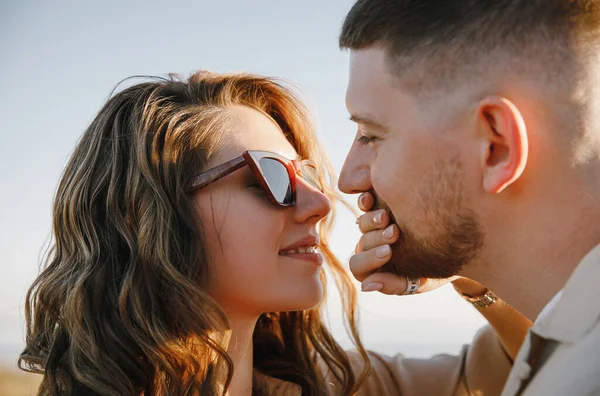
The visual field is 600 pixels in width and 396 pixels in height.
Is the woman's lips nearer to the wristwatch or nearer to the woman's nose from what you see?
the woman's nose

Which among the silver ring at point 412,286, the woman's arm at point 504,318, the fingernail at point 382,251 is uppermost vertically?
the fingernail at point 382,251

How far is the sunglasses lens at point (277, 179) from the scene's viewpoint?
370cm

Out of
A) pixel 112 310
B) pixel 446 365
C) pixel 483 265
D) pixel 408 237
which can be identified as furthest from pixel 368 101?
pixel 446 365

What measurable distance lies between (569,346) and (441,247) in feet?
2.76

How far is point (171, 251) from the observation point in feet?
11.8

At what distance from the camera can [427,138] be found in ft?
9.38

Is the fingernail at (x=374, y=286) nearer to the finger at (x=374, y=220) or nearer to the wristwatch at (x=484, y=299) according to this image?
the finger at (x=374, y=220)

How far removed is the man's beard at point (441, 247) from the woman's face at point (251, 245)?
55 cm

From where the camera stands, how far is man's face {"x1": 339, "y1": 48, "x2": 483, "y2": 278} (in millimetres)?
2826

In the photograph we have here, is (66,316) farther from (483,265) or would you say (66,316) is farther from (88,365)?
(483,265)

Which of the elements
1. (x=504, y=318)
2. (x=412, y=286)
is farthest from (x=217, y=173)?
(x=504, y=318)

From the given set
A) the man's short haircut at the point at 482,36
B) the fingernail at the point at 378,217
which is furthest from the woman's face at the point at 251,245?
the man's short haircut at the point at 482,36

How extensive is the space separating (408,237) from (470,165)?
49cm

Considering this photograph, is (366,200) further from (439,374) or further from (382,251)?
(439,374)
